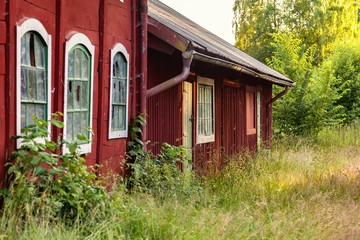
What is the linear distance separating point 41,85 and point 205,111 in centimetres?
566

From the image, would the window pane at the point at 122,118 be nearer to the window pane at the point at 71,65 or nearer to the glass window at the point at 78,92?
the glass window at the point at 78,92

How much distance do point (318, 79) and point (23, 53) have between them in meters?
15.6

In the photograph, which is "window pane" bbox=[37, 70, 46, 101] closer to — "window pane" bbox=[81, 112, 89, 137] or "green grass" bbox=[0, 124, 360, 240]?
"window pane" bbox=[81, 112, 89, 137]

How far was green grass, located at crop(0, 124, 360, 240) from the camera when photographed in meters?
4.26

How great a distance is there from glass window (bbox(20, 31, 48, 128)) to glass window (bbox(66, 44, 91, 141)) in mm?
533

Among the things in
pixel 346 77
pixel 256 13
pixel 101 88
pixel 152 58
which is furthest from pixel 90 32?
pixel 256 13

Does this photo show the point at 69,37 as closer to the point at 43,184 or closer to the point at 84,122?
the point at 84,122

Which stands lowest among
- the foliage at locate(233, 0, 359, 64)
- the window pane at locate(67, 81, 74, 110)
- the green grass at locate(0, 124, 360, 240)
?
the green grass at locate(0, 124, 360, 240)

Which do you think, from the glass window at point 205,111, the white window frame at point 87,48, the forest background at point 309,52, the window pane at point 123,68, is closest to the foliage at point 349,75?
the forest background at point 309,52

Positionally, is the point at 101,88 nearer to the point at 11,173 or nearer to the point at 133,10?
the point at 133,10

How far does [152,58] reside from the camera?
25.4ft

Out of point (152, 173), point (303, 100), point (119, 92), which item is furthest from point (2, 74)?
point (303, 100)

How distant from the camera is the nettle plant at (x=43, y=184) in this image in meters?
4.11

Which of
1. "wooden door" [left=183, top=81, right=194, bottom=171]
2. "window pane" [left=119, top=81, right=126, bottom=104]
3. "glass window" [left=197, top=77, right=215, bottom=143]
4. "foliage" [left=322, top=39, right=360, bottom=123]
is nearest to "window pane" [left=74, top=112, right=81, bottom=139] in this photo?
"window pane" [left=119, top=81, right=126, bottom=104]
